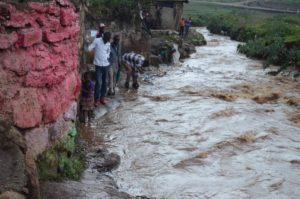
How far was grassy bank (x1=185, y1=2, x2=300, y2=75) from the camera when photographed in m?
17.8

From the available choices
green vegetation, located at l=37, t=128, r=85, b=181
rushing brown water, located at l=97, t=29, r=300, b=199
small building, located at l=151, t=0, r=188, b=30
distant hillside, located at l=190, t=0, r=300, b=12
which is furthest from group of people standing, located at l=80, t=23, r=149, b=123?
distant hillside, located at l=190, t=0, r=300, b=12

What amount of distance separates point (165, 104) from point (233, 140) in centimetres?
303

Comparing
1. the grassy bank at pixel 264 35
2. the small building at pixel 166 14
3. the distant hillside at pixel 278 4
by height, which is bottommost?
the grassy bank at pixel 264 35

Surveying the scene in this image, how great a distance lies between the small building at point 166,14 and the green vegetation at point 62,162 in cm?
1790

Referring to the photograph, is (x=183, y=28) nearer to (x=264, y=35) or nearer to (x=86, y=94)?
(x=264, y=35)

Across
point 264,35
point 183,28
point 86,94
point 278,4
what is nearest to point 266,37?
point 264,35

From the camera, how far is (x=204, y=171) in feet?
22.0

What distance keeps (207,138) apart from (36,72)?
4.74 m

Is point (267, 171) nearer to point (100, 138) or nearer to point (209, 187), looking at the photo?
point (209, 187)

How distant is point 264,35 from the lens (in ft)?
86.8

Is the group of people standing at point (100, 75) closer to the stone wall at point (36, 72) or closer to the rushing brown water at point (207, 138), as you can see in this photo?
the rushing brown water at point (207, 138)

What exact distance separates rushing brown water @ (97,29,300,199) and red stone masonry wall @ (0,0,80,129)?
1.67m

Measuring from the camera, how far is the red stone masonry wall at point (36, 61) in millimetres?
3988

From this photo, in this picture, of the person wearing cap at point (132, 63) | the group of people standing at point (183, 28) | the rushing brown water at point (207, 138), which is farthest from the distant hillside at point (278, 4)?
the person wearing cap at point (132, 63)
